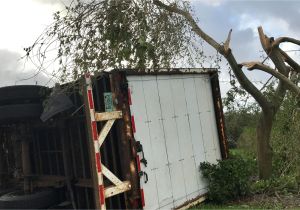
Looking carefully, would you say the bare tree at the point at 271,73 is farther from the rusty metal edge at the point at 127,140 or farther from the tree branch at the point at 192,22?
the rusty metal edge at the point at 127,140

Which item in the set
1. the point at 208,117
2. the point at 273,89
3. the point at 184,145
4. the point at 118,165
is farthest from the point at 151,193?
the point at 273,89

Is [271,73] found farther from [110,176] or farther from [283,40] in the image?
[110,176]

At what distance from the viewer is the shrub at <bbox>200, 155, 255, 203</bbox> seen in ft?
30.0

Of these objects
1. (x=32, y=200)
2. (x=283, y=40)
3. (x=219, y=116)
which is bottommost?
(x=32, y=200)

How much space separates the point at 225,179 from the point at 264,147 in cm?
247

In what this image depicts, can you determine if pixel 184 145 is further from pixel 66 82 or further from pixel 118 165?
pixel 66 82

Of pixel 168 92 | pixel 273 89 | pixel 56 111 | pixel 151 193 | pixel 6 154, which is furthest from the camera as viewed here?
pixel 273 89

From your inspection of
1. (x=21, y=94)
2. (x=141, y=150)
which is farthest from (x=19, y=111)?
(x=141, y=150)

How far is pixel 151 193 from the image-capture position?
7855 mm

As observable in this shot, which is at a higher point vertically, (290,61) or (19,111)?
(290,61)

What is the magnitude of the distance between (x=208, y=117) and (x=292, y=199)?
8.25ft

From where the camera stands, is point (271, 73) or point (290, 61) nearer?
point (271, 73)

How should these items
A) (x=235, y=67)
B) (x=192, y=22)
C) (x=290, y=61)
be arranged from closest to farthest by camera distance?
(x=192, y=22), (x=235, y=67), (x=290, y=61)

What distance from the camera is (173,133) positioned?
8703 mm
